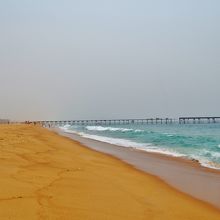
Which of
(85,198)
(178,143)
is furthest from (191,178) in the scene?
(178,143)

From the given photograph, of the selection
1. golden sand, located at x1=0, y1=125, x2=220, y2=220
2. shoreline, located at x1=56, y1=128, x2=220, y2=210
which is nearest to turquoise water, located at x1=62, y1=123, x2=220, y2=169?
shoreline, located at x1=56, y1=128, x2=220, y2=210

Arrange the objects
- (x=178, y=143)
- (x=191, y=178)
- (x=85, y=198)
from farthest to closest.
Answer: (x=178, y=143), (x=191, y=178), (x=85, y=198)

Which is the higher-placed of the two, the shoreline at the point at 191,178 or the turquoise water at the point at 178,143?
the turquoise water at the point at 178,143

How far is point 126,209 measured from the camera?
5.20 meters

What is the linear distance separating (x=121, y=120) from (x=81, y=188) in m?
134

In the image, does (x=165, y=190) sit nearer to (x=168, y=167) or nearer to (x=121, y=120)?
(x=168, y=167)

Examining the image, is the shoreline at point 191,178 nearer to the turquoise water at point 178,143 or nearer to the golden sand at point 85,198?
the golden sand at point 85,198

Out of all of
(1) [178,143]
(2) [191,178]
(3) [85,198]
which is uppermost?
(3) [85,198]

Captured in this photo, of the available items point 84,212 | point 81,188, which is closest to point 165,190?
point 81,188

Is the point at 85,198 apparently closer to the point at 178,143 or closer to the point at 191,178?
the point at 191,178

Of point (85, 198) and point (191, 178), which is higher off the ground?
point (85, 198)

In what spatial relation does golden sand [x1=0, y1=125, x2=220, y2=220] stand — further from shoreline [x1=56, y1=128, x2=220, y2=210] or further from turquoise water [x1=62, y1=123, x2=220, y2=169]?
turquoise water [x1=62, y1=123, x2=220, y2=169]

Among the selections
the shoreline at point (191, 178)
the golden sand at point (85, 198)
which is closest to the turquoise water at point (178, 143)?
the shoreline at point (191, 178)

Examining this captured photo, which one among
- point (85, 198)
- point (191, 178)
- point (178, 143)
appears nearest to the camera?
point (85, 198)
